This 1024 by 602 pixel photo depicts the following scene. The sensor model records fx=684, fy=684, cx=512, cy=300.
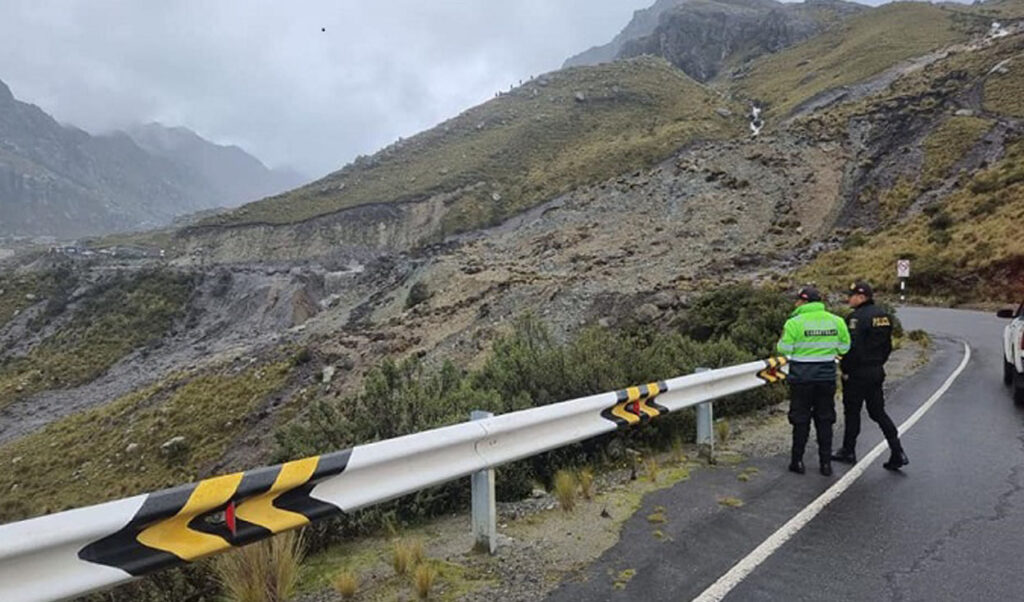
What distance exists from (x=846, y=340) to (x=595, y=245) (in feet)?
115

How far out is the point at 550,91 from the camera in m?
112

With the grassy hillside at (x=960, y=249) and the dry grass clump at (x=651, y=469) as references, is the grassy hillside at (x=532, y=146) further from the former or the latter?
the dry grass clump at (x=651, y=469)

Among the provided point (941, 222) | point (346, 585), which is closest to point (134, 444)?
point (346, 585)

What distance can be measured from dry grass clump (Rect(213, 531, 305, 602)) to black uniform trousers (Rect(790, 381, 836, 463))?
4.76 metres

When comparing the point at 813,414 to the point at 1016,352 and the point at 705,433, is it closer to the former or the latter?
the point at 705,433

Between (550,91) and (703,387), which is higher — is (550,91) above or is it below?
above

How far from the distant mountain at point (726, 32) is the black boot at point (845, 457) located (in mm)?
147952

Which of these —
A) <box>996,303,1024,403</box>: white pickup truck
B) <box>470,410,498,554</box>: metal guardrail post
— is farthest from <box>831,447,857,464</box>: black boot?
<box>996,303,1024,403</box>: white pickup truck

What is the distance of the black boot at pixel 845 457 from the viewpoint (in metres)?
6.83

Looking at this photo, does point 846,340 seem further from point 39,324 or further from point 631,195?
point 39,324

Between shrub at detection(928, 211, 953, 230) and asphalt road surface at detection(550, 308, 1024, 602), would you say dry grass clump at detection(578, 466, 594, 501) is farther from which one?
shrub at detection(928, 211, 953, 230)

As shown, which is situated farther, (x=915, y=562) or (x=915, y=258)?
(x=915, y=258)

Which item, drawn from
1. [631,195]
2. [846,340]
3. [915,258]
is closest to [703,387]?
[846,340]

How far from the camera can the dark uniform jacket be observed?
6.86 m
